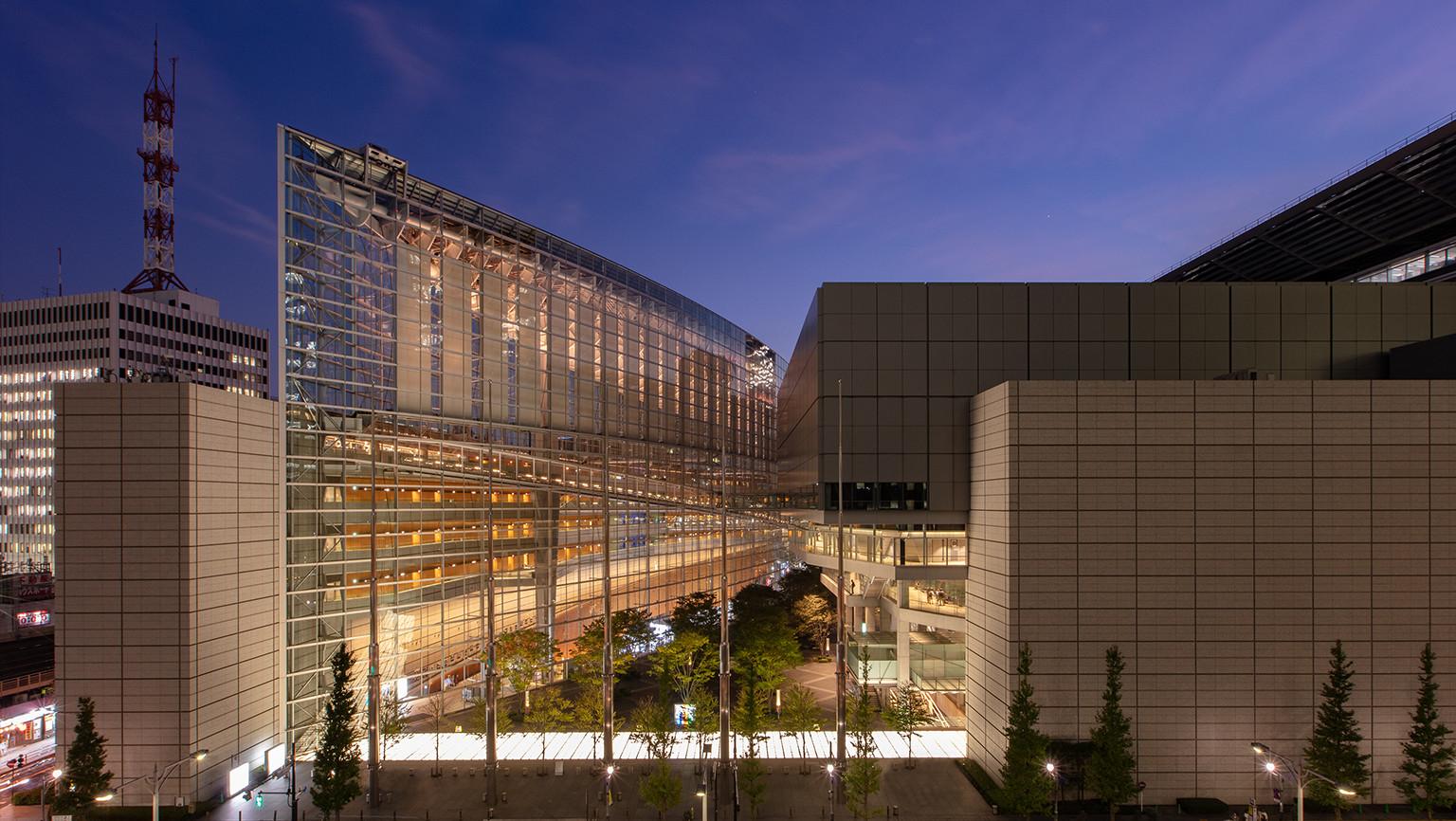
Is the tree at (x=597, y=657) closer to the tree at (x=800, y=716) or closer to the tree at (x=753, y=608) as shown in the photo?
the tree at (x=753, y=608)

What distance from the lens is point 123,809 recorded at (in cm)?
2975

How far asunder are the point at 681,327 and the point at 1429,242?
58590 millimetres

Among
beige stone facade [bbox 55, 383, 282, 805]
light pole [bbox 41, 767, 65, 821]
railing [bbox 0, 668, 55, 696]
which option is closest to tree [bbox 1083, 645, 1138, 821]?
beige stone facade [bbox 55, 383, 282, 805]

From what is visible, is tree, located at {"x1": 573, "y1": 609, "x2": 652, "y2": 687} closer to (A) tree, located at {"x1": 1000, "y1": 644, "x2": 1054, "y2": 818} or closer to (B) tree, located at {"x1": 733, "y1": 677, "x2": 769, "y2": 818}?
(B) tree, located at {"x1": 733, "y1": 677, "x2": 769, "y2": 818}

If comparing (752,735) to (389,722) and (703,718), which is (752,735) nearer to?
(703,718)

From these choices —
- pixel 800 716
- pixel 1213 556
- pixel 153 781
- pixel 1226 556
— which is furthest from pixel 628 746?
pixel 1226 556

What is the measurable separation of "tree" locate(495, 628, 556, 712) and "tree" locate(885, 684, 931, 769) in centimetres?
2121

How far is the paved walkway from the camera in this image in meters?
30.0

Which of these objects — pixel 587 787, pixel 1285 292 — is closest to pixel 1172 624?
pixel 1285 292

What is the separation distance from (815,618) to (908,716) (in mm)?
21096

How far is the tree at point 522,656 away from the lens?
4003 centimetres

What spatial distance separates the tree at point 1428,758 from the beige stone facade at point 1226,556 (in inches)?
47.6

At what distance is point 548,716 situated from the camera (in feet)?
119

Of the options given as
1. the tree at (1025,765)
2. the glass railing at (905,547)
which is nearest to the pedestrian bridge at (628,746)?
the tree at (1025,765)
